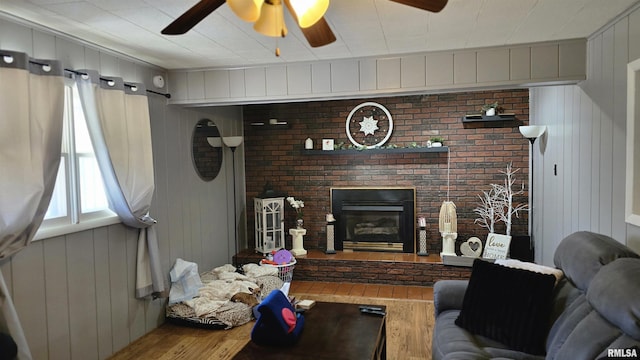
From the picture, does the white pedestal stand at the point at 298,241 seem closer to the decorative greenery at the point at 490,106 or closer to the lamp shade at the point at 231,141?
the lamp shade at the point at 231,141

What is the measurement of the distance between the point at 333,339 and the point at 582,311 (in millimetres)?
1266

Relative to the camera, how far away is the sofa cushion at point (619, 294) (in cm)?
154

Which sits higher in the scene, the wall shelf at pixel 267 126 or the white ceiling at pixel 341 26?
the white ceiling at pixel 341 26

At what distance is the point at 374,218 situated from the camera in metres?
5.34

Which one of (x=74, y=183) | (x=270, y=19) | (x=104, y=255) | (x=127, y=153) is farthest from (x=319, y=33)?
(x=104, y=255)

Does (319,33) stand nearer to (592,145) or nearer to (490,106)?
(592,145)

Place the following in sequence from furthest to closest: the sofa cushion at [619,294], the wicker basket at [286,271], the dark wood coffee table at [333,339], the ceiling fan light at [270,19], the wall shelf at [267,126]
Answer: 1. the wall shelf at [267,126]
2. the wicker basket at [286,271]
3. the dark wood coffee table at [333,339]
4. the ceiling fan light at [270,19]
5. the sofa cushion at [619,294]

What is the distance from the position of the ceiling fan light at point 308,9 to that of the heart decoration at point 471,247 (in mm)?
3972

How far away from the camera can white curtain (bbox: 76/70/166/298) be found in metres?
2.89

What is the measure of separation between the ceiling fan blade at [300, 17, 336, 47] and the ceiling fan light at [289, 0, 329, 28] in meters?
0.25

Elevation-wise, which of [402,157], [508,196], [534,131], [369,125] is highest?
[369,125]

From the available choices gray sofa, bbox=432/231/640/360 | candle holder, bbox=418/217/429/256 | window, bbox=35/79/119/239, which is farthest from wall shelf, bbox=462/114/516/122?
window, bbox=35/79/119/239

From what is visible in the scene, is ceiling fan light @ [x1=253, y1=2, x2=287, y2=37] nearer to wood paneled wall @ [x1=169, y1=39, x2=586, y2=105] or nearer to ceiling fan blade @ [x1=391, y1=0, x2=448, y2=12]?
ceiling fan blade @ [x1=391, y1=0, x2=448, y2=12]

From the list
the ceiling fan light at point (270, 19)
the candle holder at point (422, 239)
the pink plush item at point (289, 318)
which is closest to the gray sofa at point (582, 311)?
the pink plush item at point (289, 318)
